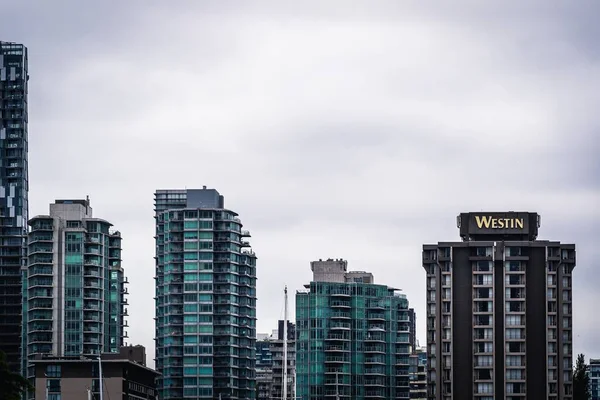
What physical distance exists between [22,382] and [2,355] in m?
3.06

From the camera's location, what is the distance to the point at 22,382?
11956 cm

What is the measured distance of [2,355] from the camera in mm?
121375
